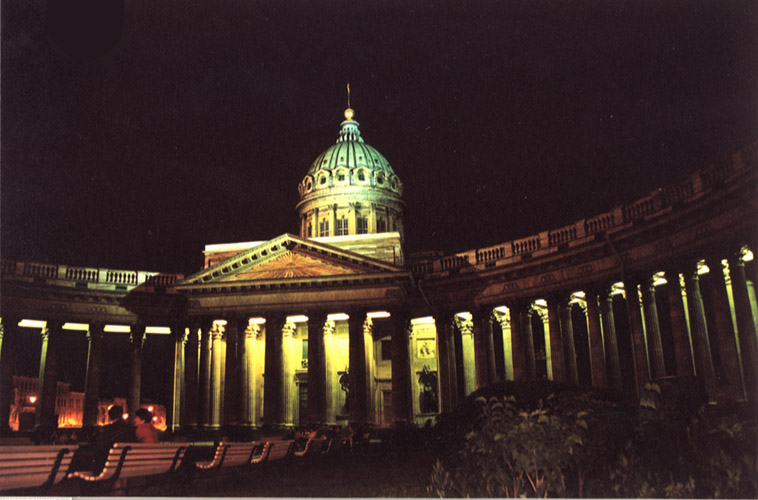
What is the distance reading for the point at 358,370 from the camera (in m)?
41.9

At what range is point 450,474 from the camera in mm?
15133

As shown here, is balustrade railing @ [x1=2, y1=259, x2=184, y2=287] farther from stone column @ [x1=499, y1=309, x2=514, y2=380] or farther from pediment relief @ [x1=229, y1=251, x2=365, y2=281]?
stone column @ [x1=499, y1=309, x2=514, y2=380]

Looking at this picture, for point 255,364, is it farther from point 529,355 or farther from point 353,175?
point 353,175

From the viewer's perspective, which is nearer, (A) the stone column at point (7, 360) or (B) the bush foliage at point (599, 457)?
(B) the bush foliage at point (599, 457)

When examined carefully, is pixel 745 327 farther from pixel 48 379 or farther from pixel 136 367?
pixel 48 379

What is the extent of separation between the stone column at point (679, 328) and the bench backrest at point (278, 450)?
59.2 ft

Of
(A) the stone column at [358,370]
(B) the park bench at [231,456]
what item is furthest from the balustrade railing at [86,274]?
(B) the park bench at [231,456]

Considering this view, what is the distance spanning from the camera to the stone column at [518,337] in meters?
39.8

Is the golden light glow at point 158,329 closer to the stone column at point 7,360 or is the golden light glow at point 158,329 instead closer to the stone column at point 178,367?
the stone column at point 178,367

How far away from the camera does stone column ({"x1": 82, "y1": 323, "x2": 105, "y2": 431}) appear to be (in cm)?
4241

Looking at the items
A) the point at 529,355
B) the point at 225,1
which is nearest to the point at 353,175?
the point at 529,355

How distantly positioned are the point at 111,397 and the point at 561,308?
37.4 meters

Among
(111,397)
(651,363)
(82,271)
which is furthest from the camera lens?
(111,397)

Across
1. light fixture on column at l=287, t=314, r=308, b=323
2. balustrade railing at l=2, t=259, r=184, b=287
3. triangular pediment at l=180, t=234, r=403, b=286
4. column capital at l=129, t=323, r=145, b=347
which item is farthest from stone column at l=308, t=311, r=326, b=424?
column capital at l=129, t=323, r=145, b=347
